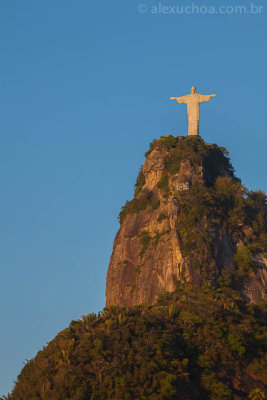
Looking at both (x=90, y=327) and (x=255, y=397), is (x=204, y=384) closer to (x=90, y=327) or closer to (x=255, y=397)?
(x=255, y=397)

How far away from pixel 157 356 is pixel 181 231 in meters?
16.7

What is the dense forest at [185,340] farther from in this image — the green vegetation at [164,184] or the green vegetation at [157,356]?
the green vegetation at [164,184]

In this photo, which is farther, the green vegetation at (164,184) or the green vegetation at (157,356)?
the green vegetation at (164,184)

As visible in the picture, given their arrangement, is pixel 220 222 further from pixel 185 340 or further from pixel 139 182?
pixel 185 340

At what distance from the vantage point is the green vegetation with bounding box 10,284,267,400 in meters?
45.2

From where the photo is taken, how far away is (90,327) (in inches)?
2020

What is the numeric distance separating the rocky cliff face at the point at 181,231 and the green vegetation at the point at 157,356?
5.22m

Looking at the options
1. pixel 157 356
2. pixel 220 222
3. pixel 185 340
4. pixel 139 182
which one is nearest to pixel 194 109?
pixel 139 182

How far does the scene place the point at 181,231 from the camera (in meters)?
62.6

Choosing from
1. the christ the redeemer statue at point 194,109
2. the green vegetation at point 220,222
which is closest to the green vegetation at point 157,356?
the green vegetation at point 220,222

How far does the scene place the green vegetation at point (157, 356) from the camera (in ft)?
148

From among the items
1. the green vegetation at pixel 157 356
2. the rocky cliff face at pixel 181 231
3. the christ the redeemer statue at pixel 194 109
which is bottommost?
the green vegetation at pixel 157 356

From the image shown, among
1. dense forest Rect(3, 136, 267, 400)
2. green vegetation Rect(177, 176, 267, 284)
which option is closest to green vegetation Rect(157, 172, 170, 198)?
dense forest Rect(3, 136, 267, 400)

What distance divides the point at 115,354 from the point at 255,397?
8838 mm
